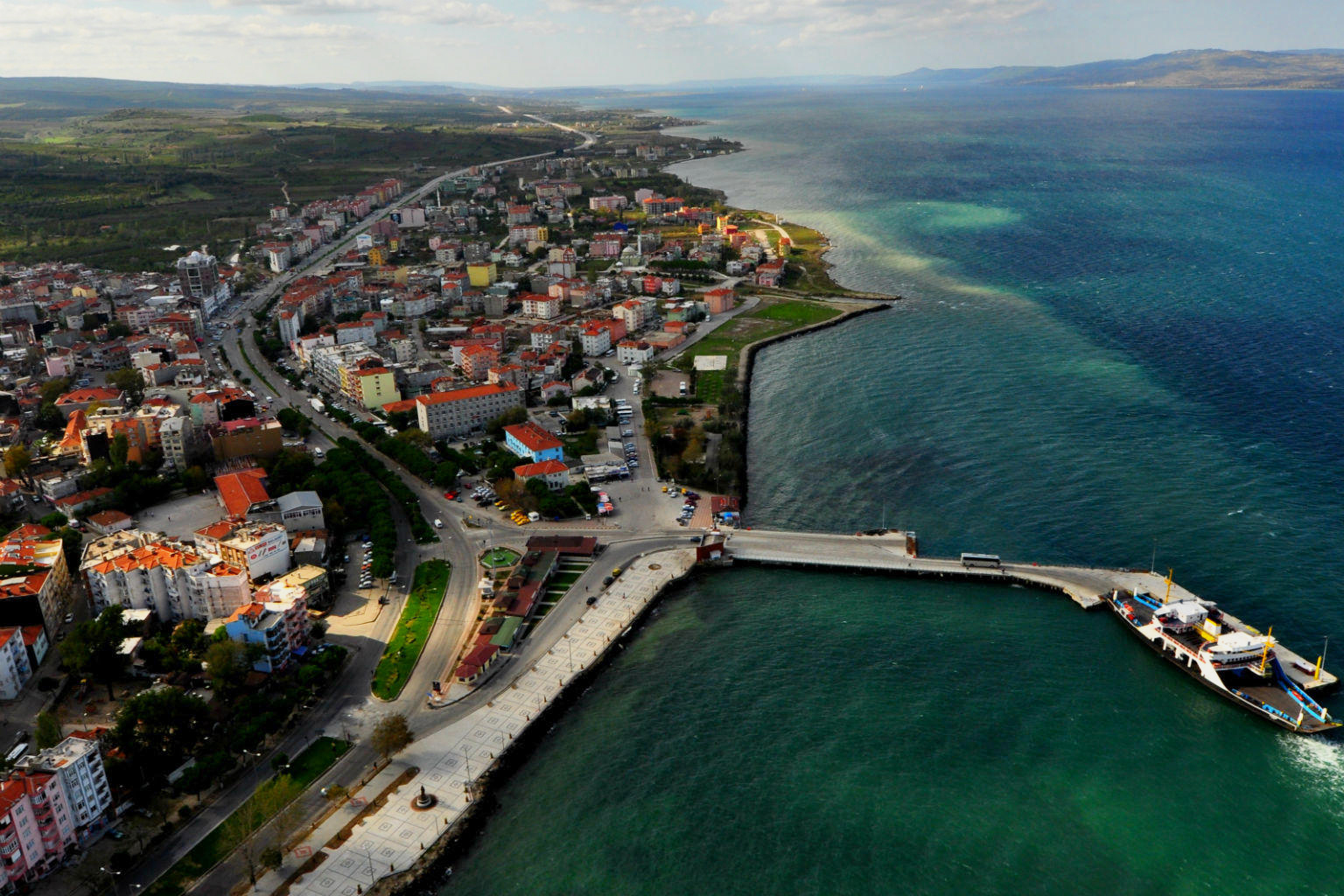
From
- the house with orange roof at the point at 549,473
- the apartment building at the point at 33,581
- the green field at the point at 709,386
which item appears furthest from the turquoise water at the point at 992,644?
the apartment building at the point at 33,581

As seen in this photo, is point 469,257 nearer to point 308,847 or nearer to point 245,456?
point 245,456

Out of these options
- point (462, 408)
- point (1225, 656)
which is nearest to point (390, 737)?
point (1225, 656)

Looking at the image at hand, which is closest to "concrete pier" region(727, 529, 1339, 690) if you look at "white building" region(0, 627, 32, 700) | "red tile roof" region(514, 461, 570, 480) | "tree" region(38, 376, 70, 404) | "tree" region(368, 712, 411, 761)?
"red tile roof" region(514, 461, 570, 480)

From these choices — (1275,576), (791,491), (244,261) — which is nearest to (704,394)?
(791,491)

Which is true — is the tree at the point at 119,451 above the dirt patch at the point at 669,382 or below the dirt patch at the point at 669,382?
above

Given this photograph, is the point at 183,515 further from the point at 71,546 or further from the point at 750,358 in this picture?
the point at 750,358

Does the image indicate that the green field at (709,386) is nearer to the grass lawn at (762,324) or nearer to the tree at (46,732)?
the grass lawn at (762,324)
